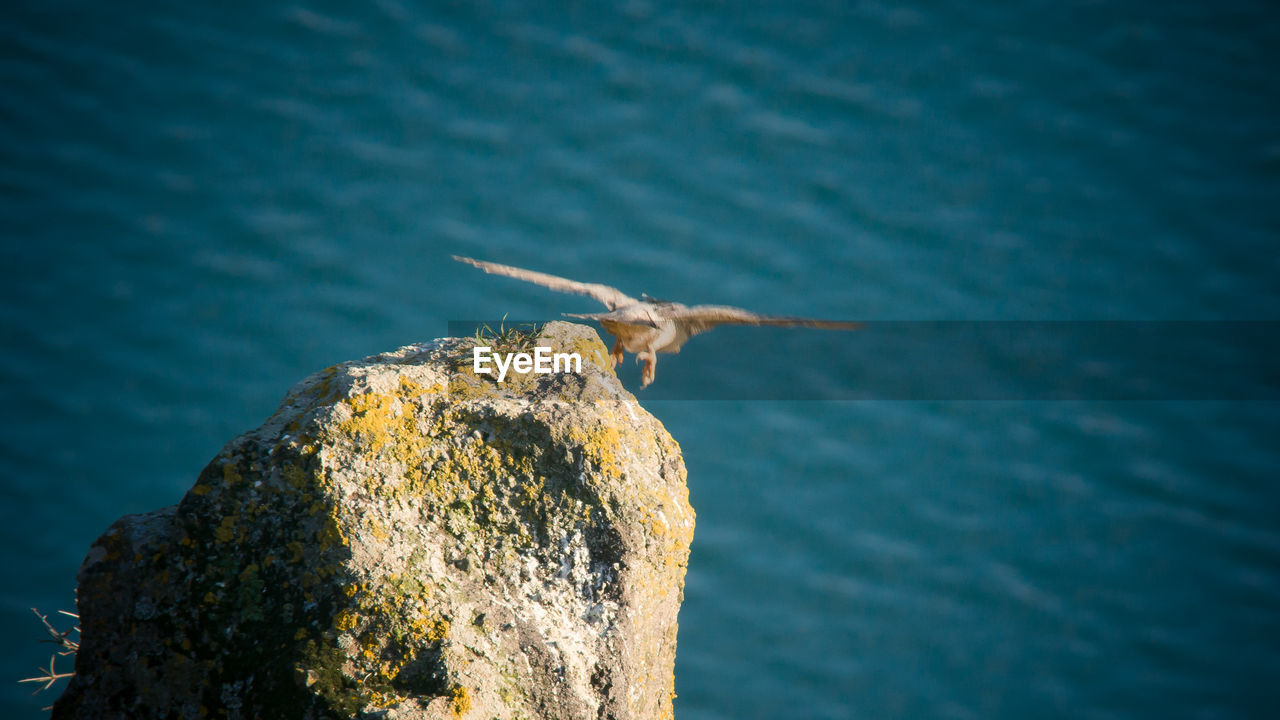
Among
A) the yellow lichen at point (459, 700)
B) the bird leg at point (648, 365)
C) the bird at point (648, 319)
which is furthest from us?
the bird leg at point (648, 365)

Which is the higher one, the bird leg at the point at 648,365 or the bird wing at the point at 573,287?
the bird wing at the point at 573,287

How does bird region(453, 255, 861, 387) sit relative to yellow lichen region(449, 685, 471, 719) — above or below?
above

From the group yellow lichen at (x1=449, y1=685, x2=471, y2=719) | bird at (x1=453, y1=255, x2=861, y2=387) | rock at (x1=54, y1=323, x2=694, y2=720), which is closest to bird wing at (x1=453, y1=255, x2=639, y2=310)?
bird at (x1=453, y1=255, x2=861, y2=387)

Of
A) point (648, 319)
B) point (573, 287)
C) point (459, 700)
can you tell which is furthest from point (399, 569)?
point (573, 287)

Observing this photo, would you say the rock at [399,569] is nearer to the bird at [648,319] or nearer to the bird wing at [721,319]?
the bird at [648,319]

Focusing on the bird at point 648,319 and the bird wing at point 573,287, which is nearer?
the bird at point 648,319

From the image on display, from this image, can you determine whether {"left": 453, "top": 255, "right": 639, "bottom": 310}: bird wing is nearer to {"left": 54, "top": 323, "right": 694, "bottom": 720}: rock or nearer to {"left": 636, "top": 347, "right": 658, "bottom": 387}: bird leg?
{"left": 636, "top": 347, "right": 658, "bottom": 387}: bird leg

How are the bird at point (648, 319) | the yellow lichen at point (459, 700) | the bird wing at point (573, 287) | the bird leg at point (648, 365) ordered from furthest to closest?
the bird leg at point (648, 365) → the bird wing at point (573, 287) → the bird at point (648, 319) → the yellow lichen at point (459, 700)

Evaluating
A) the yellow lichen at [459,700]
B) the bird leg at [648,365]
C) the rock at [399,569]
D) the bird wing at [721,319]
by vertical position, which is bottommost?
the yellow lichen at [459,700]

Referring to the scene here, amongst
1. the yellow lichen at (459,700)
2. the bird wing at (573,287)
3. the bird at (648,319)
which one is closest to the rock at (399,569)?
the yellow lichen at (459,700)

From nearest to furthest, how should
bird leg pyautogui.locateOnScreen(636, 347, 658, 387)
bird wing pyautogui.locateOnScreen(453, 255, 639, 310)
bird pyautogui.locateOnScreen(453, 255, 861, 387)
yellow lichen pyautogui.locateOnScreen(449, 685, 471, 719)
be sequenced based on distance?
1. yellow lichen pyautogui.locateOnScreen(449, 685, 471, 719)
2. bird pyautogui.locateOnScreen(453, 255, 861, 387)
3. bird wing pyautogui.locateOnScreen(453, 255, 639, 310)
4. bird leg pyautogui.locateOnScreen(636, 347, 658, 387)
